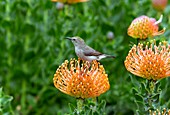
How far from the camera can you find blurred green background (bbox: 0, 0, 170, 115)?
4320mm

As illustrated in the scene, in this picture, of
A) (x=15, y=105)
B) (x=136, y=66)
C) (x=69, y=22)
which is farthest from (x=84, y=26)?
(x=136, y=66)

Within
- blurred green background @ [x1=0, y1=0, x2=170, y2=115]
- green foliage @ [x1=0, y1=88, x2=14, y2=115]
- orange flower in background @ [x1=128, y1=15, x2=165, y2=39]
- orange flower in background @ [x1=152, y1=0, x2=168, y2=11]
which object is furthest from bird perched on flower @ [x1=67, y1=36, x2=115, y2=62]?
blurred green background @ [x1=0, y1=0, x2=170, y2=115]

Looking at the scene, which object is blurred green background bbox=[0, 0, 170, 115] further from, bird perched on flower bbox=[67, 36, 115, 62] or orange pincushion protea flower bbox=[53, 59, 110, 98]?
orange pincushion protea flower bbox=[53, 59, 110, 98]

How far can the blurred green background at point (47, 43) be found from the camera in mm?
4320

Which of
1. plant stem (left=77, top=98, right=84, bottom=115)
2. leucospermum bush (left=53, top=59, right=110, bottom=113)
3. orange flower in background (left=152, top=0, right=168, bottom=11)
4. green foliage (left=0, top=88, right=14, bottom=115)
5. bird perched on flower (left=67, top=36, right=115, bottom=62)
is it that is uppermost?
orange flower in background (left=152, top=0, right=168, bottom=11)

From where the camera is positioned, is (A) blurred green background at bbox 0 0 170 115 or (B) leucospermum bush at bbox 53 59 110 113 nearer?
(B) leucospermum bush at bbox 53 59 110 113

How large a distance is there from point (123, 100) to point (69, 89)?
1850 mm

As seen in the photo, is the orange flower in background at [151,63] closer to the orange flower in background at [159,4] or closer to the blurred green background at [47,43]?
the orange flower in background at [159,4]

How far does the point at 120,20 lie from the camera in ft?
15.5

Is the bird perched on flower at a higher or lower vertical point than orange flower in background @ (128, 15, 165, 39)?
lower

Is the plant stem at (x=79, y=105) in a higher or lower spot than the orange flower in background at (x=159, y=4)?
lower

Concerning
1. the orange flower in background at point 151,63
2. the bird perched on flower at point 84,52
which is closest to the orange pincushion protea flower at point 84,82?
the orange flower in background at point 151,63

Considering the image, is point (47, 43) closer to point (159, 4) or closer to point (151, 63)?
point (159, 4)

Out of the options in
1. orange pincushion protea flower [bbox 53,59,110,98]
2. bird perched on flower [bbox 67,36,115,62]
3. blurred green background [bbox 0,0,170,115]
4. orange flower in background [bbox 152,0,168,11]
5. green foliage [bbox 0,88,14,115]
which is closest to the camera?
orange pincushion protea flower [bbox 53,59,110,98]
